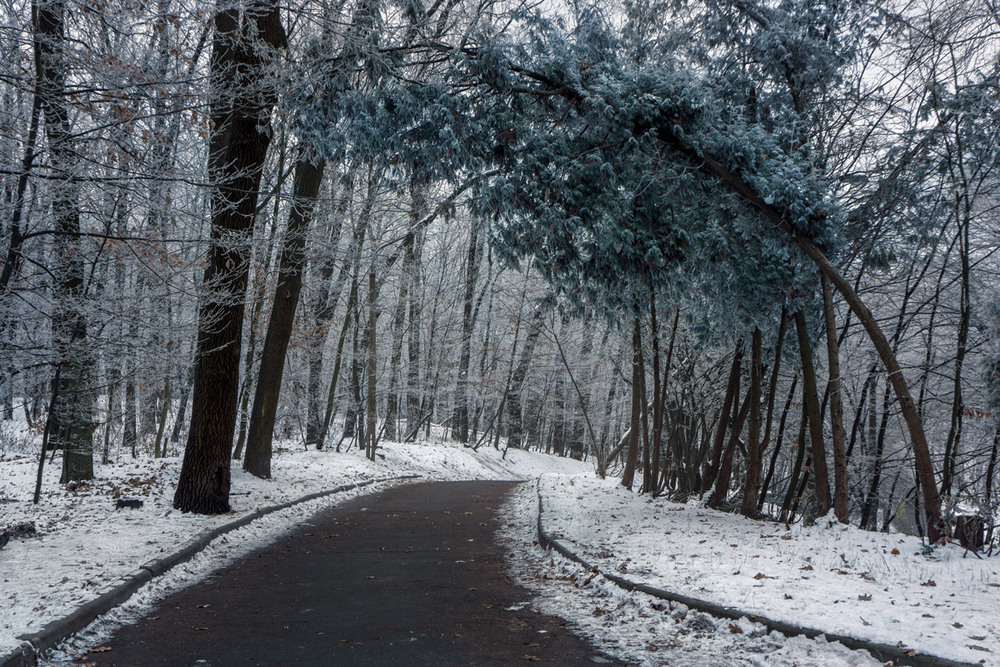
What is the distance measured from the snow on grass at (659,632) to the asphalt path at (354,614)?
242 mm

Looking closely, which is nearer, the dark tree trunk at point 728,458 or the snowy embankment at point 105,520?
the snowy embankment at point 105,520

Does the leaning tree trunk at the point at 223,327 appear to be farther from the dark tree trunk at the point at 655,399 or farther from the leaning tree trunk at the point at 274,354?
the dark tree trunk at the point at 655,399

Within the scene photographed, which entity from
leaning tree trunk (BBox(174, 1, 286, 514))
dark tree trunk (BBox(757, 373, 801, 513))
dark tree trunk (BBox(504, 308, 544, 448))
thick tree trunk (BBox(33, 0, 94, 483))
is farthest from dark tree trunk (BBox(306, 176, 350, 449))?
dark tree trunk (BBox(757, 373, 801, 513))

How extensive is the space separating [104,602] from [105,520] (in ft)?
13.2

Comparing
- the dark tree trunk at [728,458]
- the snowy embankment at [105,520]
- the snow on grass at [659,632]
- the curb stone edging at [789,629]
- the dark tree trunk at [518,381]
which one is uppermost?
the dark tree trunk at [518,381]

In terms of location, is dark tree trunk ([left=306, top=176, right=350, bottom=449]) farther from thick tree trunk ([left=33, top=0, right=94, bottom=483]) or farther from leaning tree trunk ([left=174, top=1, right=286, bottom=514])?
thick tree trunk ([left=33, top=0, right=94, bottom=483])

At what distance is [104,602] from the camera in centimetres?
599

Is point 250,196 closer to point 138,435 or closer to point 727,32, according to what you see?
point 727,32

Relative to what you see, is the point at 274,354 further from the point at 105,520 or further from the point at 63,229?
the point at 105,520

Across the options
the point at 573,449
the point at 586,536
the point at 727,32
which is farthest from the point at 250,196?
the point at 573,449

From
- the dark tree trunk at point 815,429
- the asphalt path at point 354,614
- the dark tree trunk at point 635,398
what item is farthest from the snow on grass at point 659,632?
the dark tree trunk at point 635,398

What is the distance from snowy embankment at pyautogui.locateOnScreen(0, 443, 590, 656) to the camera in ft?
19.7

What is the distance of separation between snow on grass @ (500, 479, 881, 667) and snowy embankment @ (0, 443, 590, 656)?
3.71 m

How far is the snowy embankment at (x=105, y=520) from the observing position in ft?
19.7
